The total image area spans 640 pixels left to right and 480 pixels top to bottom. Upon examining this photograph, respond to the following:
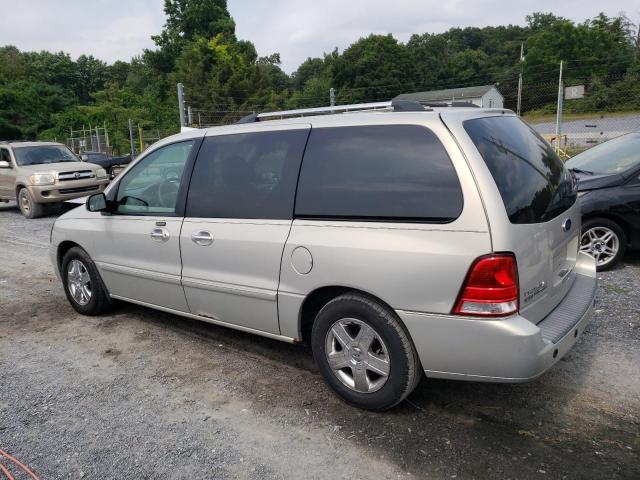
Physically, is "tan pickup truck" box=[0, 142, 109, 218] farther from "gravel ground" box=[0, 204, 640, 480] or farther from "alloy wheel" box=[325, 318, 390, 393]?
"alloy wheel" box=[325, 318, 390, 393]

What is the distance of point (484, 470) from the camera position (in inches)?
107

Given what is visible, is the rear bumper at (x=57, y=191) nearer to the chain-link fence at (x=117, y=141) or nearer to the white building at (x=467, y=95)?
the chain-link fence at (x=117, y=141)

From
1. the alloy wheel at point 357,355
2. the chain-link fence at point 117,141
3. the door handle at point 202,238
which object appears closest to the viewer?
the alloy wheel at point 357,355

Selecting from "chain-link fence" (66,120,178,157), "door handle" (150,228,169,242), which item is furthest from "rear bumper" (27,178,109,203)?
"chain-link fence" (66,120,178,157)

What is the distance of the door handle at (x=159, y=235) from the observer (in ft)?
13.7

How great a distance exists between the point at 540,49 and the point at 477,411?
59671 millimetres

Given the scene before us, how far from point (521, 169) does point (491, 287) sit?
0.82 m

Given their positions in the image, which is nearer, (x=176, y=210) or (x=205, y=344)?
(x=176, y=210)

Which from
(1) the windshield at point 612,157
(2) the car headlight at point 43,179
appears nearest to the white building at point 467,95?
(2) the car headlight at point 43,179

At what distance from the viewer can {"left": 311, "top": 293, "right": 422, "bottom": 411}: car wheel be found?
3021mm

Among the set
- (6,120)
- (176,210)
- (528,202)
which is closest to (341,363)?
(528,202)

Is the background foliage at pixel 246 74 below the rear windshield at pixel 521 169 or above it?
above


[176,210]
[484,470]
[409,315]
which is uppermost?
[176,210]

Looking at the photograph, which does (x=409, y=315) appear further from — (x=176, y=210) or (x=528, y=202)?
(x=176, y=210)
